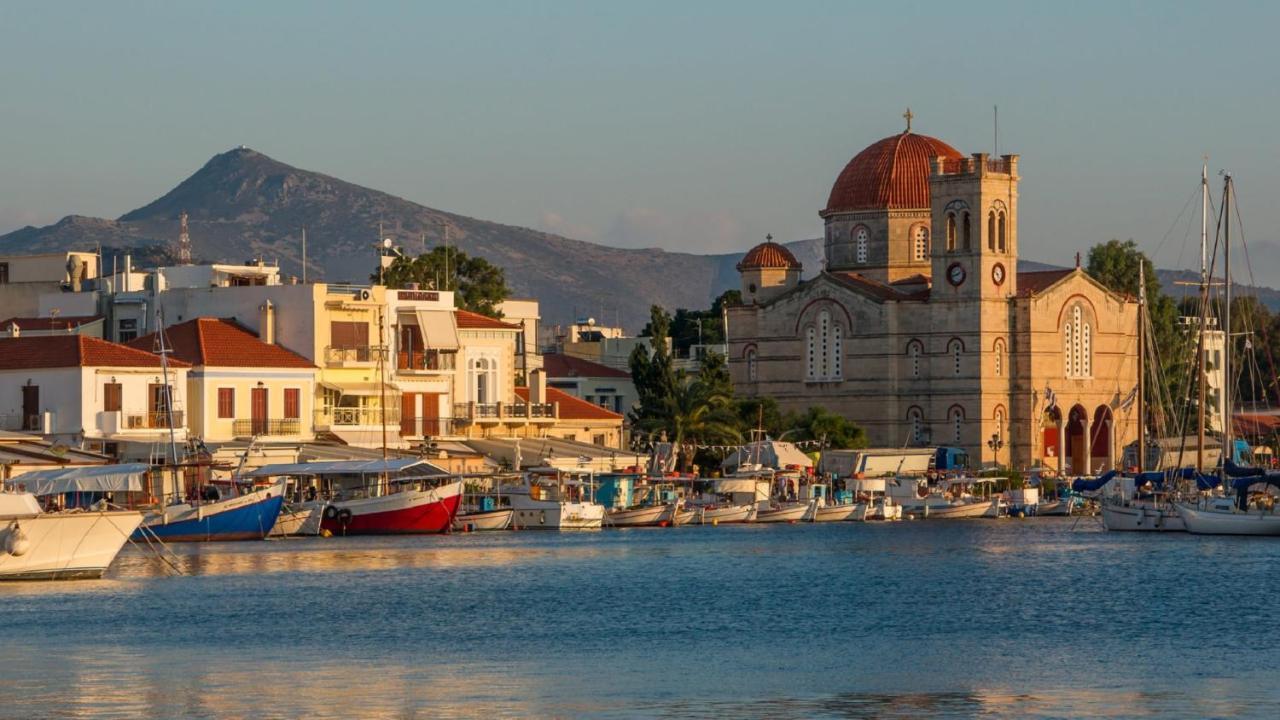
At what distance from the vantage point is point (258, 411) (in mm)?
→ 93750

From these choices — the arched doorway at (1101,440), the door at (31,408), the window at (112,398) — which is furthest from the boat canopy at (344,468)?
the arched doorway at (1101,440)

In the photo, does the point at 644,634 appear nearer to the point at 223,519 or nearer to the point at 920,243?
the point at 223,519

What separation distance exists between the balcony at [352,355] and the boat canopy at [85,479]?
23.9 metres

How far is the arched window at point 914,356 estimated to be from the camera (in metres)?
130

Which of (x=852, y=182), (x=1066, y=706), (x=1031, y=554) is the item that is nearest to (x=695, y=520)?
(x=1031, y=554)

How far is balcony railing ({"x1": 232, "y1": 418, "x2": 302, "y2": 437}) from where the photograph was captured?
9294 cm

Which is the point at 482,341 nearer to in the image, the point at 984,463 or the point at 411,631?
the point at 984,463

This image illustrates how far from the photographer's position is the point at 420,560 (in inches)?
2825

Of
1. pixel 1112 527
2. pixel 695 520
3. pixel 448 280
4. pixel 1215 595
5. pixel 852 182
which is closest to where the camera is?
pixel 1215 595

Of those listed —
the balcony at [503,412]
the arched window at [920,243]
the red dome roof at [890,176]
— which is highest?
the red dome roof at [890,176]

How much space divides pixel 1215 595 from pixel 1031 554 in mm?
18935

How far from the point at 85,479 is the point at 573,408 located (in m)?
41.8

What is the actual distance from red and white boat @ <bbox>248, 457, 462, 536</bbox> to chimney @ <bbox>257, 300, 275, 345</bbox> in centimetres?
1331

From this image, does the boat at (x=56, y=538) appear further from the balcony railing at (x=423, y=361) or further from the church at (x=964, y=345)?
the church at (x=964, y=345)
